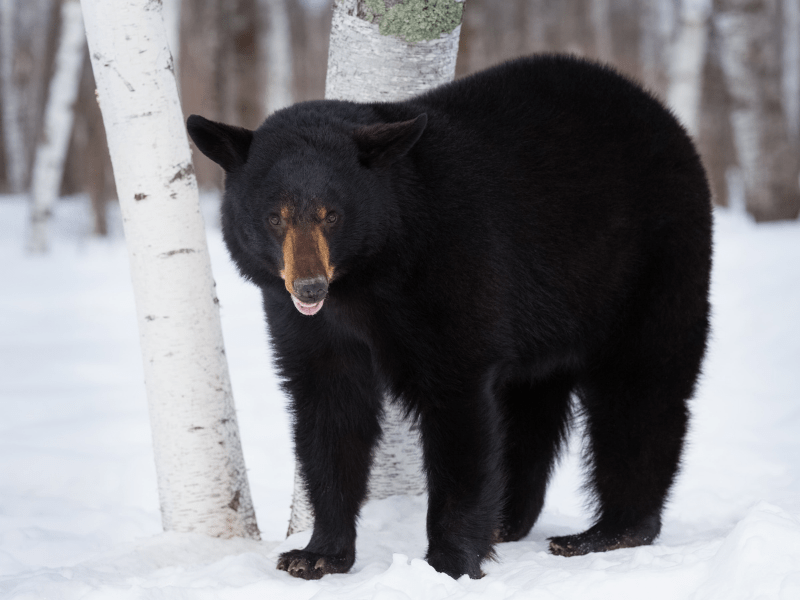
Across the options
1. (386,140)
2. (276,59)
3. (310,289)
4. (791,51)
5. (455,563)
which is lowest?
(455,563)

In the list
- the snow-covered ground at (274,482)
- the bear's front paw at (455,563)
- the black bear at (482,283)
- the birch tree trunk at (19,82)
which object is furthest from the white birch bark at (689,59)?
the birch tree trunk at (19,82)

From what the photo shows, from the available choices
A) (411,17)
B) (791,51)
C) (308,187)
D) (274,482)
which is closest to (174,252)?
(308,187)

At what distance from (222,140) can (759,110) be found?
29.2 ft

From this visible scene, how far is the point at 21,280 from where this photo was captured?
10289mm

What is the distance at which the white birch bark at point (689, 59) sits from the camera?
10398 mm

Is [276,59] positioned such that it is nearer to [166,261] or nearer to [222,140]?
[166,261]

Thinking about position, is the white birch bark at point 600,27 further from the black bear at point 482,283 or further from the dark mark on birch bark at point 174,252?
the dark mark on birch bark at point 174,252

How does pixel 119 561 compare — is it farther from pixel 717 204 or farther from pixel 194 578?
pixel 717 204

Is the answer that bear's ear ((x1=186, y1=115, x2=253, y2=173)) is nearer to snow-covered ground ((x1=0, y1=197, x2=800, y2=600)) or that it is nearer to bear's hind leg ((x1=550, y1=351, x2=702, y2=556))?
snow-covered ground ((x1=0, y1=197, x2=800, y2=600))

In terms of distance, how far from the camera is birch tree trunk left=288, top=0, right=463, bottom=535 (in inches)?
132

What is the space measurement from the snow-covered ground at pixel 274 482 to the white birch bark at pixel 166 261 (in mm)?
290

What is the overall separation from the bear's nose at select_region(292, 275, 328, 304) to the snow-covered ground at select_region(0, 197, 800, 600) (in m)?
0.81

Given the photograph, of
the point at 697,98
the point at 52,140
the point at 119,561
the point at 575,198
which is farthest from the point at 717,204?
the point at 119,561

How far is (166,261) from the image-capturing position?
3111 mm
